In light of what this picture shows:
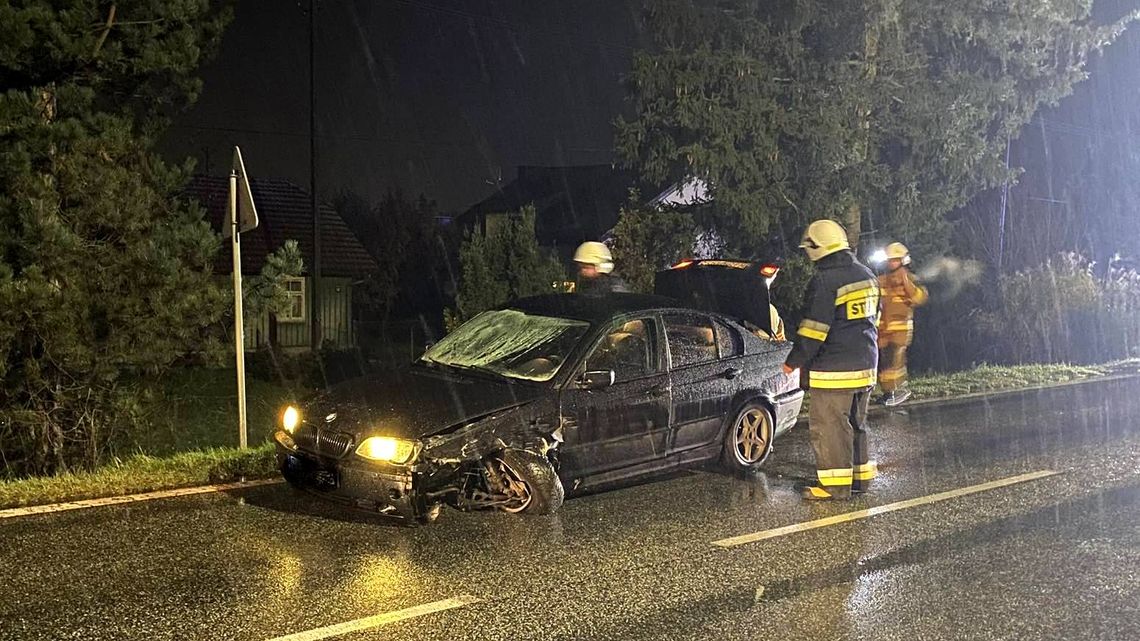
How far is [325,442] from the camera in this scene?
21.0ft

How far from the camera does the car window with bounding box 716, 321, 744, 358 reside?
8305 mm

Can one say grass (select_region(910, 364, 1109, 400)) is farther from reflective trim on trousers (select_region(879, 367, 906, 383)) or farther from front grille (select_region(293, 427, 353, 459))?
front grille (select_region(293, 427, 353, 459))

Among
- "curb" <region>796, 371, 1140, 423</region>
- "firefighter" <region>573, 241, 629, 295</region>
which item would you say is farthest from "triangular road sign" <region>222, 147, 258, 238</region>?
"curb" <region>796, 371, 1140, 423</region>

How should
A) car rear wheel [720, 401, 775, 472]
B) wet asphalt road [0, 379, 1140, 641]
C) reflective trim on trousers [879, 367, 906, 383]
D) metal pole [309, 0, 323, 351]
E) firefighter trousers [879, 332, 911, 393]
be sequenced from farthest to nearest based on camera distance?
1. metal pole [309, 0, 323, 351]
2. reflective trim on trousers [879, 367, 906, 383]
3. firefighter trousers [879, 332, 911, 393]
4. car rear wheel [720, 401, 775, 472]
5. wet asphalt road [0, 379, 1140, 641]

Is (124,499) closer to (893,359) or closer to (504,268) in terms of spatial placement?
(893,359)

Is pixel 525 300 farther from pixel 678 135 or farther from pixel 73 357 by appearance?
pixel 678 135

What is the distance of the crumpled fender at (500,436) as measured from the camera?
20.5 ft

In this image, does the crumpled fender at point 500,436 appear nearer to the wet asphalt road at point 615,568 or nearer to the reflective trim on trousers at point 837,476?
the wet asphalt road at point 615,568

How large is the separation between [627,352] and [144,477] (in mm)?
3721

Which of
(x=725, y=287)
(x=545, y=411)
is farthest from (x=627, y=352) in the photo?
(x=725, y=287)

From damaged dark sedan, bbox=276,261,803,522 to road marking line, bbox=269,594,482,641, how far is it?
3.68 feet

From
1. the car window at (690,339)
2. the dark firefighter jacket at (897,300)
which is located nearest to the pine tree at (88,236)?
the car window at (690,339)

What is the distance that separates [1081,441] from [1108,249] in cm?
2731

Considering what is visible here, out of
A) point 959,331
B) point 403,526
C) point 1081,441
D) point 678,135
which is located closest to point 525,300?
point 403,526
